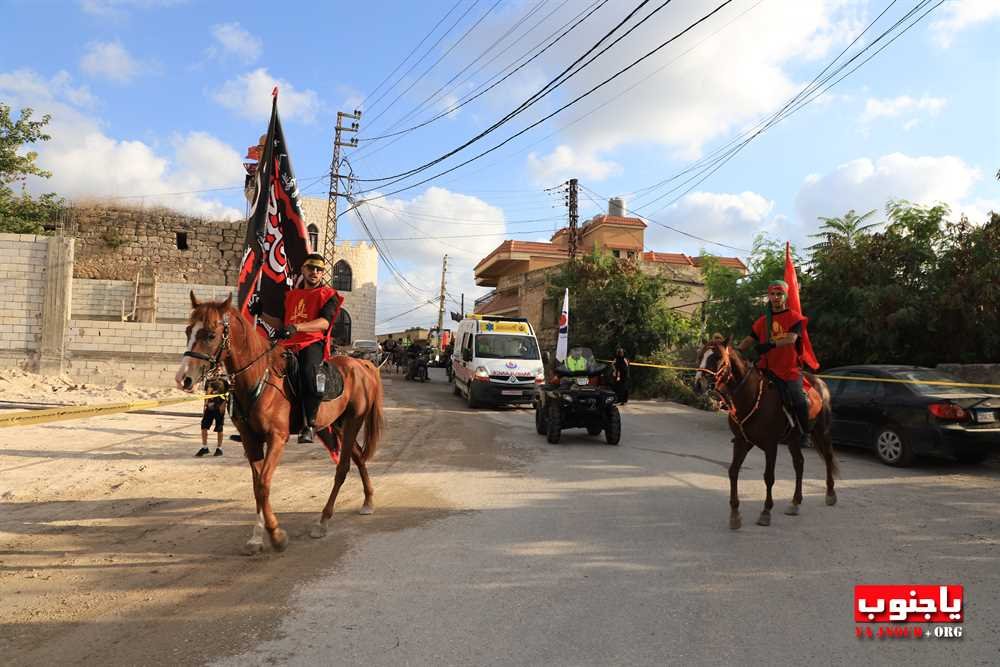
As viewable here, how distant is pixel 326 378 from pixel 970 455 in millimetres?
9173

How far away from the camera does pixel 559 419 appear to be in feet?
36.4

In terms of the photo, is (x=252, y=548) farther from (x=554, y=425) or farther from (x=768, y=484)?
(x=554, y=425)

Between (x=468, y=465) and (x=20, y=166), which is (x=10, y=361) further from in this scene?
(x=468, y=465)

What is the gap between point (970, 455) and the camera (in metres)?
8.84

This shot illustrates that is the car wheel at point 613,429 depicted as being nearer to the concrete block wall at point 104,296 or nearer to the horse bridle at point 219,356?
the horse bridle at point 219,356

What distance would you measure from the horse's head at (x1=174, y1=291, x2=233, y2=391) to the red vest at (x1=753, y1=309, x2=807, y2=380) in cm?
514

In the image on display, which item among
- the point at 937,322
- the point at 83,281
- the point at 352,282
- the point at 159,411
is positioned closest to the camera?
the point at 937,322

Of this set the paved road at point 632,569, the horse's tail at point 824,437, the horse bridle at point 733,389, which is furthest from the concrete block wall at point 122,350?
the horse's tail at point 824,437

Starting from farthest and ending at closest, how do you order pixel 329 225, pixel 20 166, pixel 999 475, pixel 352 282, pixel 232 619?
pixel 352 282 < pixel 329 225 < pixel 20 166 < pixel 999 475 < pixel 232 619

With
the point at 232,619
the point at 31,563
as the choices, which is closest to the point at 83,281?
the point at 31,563

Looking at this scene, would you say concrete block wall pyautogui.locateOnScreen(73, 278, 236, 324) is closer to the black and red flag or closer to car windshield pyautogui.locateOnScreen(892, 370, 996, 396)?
the black and red flag

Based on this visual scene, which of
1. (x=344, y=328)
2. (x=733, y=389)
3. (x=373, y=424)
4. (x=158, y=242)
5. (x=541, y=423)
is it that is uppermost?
(x=158, y=242)

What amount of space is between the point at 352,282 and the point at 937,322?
2693cm

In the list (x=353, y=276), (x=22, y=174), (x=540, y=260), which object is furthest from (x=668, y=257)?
(x=22, y=174)
